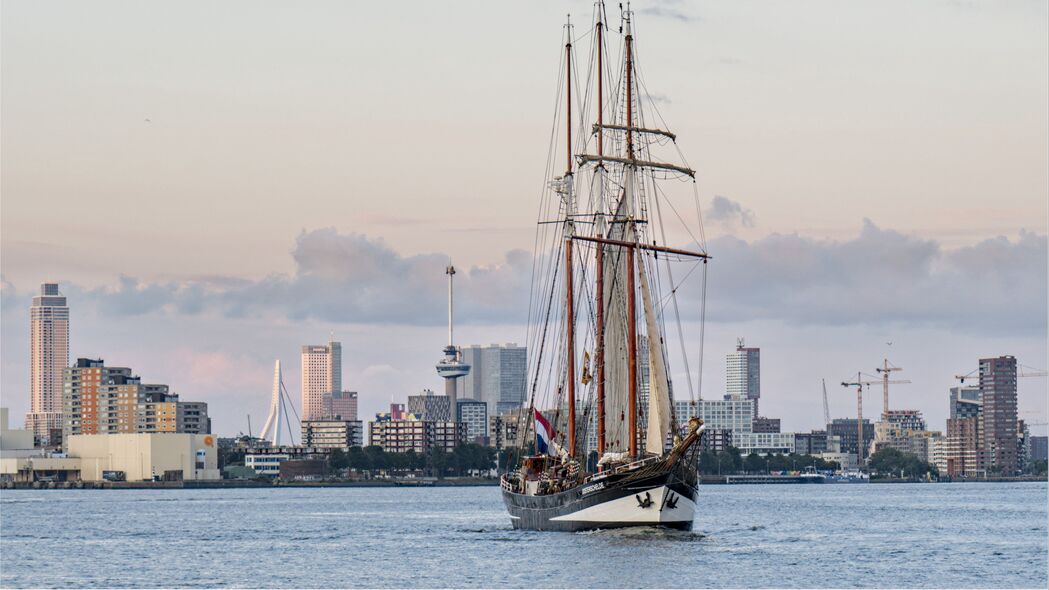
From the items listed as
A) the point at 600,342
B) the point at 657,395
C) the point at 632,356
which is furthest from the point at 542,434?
the point at 657,395

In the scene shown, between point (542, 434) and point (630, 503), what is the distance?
14.3 m

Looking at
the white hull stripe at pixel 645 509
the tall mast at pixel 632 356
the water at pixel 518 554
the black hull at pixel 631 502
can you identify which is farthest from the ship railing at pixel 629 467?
the tall mast at pixel 632 356

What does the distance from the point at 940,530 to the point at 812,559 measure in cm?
3562

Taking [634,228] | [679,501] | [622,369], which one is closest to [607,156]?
[634,228]

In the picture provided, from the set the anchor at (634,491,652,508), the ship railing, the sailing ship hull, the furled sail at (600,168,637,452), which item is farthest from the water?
the furled sail at (600,168,637,452)

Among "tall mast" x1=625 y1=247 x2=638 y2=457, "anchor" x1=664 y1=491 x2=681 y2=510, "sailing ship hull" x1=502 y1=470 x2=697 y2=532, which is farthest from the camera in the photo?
"tall mast" x1=625 y1=247 x2=638 y2=457

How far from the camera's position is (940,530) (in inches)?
4697

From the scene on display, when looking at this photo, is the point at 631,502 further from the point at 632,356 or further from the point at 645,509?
the point at 632,356

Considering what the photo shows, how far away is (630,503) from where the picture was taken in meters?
88.7

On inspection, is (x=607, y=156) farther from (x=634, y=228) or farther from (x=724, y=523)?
(x=724, y=523)

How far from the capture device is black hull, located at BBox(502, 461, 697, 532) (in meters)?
88.3

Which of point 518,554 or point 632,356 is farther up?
point 632,356

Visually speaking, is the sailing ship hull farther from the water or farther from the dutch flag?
the dutch flag

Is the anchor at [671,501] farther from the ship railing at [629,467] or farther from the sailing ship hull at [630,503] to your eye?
the ship railing at [629,467]
